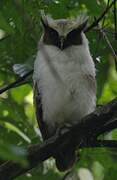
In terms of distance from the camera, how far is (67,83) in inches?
135

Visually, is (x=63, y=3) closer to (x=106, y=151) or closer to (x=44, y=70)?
(x=44, y=70)

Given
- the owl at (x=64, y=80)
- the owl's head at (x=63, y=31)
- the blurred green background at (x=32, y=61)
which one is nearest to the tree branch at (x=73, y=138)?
the blurred green background at (x=32, y=61)

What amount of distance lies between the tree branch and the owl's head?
1.01 metres

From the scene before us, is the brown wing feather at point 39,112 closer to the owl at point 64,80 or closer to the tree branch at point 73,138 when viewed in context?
the owl at point 64,80

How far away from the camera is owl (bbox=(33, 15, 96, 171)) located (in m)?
3.46

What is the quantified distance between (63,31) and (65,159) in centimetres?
105

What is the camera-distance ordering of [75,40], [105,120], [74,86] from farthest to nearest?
[75,40], [74,86], [105,120]

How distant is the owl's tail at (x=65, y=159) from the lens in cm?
351

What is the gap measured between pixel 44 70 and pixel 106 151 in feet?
3.16

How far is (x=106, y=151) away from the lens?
288 centimetres

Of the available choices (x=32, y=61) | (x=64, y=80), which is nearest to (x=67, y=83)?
(x=64, y=80)

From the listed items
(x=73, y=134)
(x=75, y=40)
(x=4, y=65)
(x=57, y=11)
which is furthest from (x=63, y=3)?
(x=73, y=134)

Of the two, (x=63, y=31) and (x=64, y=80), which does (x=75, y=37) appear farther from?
(x=64, y=80)

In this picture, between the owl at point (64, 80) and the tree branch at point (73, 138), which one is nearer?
the tree branch at point (73, 138)
